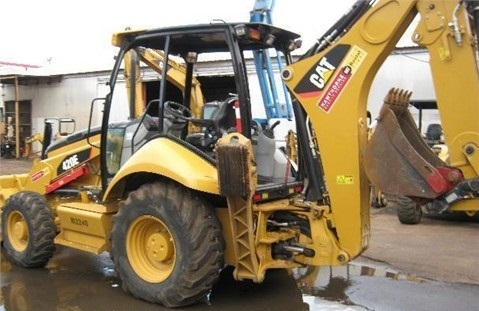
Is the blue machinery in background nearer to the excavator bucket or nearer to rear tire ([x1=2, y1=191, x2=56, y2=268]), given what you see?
rear tire ([x1=2, y1=191, x2=56, y2=268])

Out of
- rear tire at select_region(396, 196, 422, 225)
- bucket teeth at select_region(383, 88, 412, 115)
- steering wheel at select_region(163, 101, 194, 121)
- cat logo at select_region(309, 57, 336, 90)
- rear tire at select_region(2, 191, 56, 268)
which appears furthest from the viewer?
rear tire at select_region(396, 196, 422, 225)

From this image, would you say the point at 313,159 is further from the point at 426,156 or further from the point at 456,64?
the point at 456,64

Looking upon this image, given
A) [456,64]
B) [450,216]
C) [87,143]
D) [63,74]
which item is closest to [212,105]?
[87,143]

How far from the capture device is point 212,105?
5258 mm

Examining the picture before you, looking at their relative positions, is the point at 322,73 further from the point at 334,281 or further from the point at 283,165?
the point at 334,281

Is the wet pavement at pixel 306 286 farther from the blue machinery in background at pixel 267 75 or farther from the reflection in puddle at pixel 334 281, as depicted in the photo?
the blue machinery in background at pixel 267 75

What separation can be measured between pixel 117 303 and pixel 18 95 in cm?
1954

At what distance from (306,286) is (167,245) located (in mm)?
1540

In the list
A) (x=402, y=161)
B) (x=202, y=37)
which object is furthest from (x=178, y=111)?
(x=402, y=161)

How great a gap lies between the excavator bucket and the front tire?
55.8 inches

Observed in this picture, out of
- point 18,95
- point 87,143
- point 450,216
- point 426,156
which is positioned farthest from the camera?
point 18,95

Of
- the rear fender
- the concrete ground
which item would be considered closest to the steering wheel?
the rear fender

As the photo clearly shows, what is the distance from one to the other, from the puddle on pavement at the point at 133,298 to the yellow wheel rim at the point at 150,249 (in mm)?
276

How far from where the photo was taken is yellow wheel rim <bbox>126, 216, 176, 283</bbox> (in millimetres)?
4820
